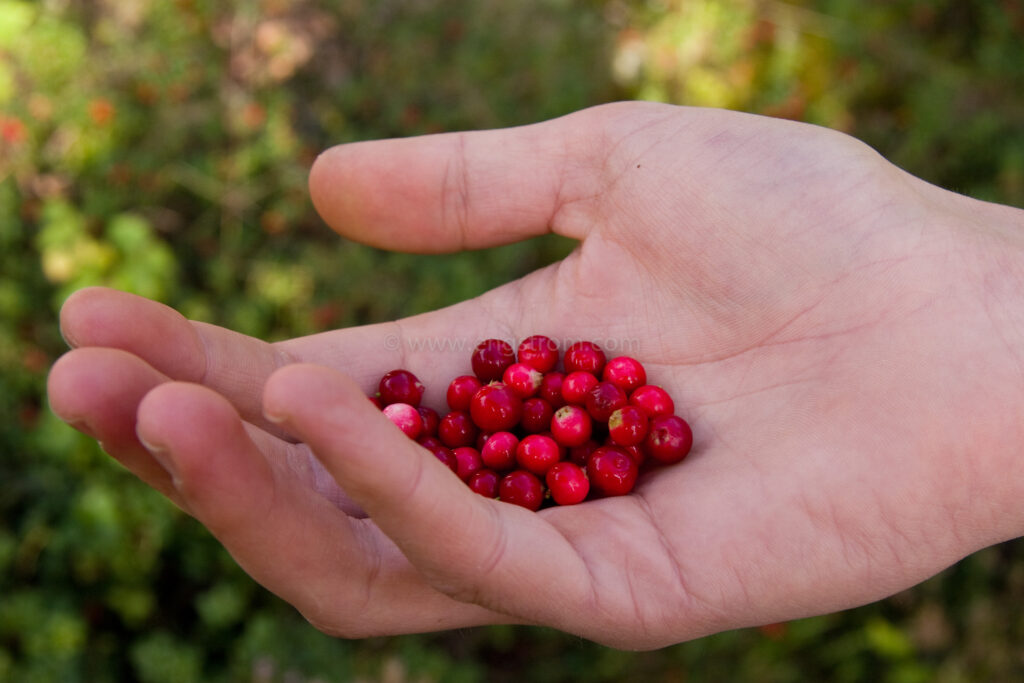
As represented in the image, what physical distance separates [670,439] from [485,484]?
0.80 metres

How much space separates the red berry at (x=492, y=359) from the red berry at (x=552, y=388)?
19 centimetres

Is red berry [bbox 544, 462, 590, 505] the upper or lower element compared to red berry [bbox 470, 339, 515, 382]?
lower

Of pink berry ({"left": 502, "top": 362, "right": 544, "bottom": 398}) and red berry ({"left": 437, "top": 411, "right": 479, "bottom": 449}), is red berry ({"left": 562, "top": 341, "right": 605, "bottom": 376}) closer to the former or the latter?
pink berry ({"left": 502, "top": 362, "right": 544, "bottom": 398})

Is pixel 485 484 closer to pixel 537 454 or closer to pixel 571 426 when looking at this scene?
pixel 537 454

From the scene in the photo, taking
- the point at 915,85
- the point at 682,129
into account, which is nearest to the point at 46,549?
the point at 682,129

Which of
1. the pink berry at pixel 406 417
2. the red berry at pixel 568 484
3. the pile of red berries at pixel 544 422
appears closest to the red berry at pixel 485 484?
the pile of red berries at pixel 544 422

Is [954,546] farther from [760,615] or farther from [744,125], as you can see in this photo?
[744,125]

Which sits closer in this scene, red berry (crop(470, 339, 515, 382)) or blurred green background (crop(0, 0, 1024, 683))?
red berry (crop(470, 339, 515, 382))

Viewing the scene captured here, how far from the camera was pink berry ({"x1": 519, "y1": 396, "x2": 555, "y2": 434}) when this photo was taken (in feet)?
12.6

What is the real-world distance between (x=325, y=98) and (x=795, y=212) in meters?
4.04

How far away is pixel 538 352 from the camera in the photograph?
3.88 meters

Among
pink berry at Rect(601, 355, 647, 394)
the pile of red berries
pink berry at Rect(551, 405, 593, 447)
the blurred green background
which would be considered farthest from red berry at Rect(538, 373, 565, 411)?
the blurred green background

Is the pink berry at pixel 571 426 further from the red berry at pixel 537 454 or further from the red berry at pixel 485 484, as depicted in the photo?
the red berry at pixel 485 484

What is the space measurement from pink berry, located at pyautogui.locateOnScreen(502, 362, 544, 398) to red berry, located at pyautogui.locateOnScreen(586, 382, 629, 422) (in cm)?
30
